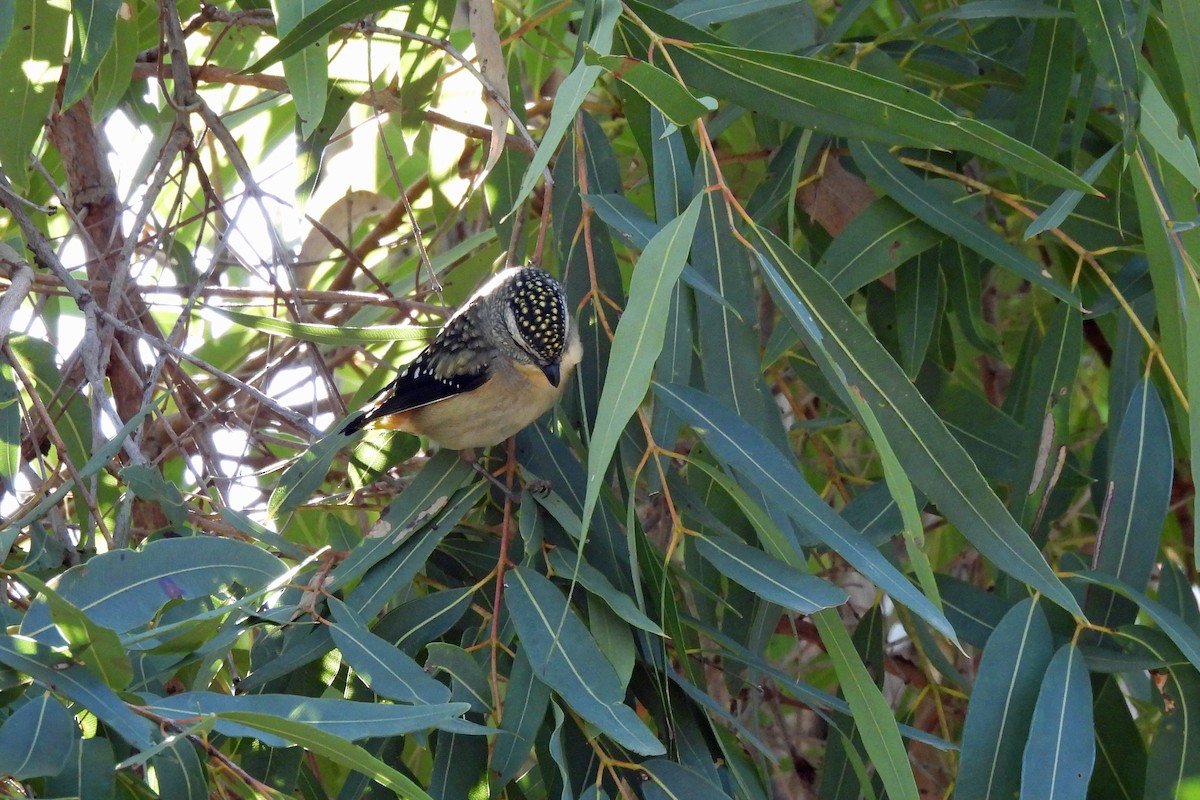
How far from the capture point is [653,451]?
2529 mm

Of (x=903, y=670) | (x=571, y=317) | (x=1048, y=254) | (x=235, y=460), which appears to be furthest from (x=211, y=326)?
(x=1048, y=254)

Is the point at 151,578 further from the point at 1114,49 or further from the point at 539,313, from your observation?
the point at 1114,49

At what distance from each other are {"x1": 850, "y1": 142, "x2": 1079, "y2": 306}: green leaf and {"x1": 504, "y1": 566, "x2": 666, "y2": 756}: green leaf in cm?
132

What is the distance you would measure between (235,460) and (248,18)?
1268mm

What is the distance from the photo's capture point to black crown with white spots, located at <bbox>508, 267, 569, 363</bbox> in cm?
318

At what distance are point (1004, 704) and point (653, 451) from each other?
0.91 meters

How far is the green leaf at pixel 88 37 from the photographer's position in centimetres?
265

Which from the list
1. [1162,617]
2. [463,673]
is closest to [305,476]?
[463,673]

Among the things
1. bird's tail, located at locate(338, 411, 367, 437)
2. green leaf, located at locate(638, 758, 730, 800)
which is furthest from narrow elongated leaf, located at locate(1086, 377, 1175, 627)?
bird's tail, located at locate(338, 411, 367, 437)

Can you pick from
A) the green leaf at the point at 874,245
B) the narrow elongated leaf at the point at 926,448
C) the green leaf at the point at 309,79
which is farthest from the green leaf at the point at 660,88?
the green leaf at the point at 874,245

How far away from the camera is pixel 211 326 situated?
4.54 meters

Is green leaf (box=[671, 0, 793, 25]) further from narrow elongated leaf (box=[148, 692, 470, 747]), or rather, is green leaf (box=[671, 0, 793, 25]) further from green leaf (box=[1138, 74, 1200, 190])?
narrow elongated leaf (box=[148, 692, 470, 747])

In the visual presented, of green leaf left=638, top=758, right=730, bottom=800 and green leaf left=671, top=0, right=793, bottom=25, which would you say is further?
green leaf left=671, top=0, right=793, bottom=25

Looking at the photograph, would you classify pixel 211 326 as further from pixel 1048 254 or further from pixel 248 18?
pixel 1048 254
